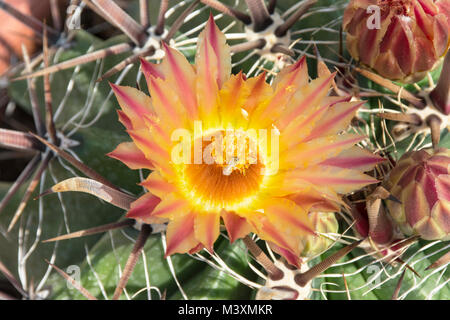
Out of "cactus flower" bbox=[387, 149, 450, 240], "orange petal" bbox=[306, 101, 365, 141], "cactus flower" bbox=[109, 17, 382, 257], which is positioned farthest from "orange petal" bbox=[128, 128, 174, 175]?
"cactus flower" bbox=[387, 149, 450, 240]

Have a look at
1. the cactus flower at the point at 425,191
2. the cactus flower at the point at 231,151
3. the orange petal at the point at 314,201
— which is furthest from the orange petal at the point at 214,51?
the cactus flower at the point at 425,191

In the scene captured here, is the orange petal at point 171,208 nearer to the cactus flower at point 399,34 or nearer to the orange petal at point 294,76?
the orange petal at point 294,76

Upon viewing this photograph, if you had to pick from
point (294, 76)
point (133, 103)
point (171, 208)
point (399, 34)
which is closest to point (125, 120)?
point (133, 103)

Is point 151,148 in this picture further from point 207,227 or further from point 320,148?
point 320,148
